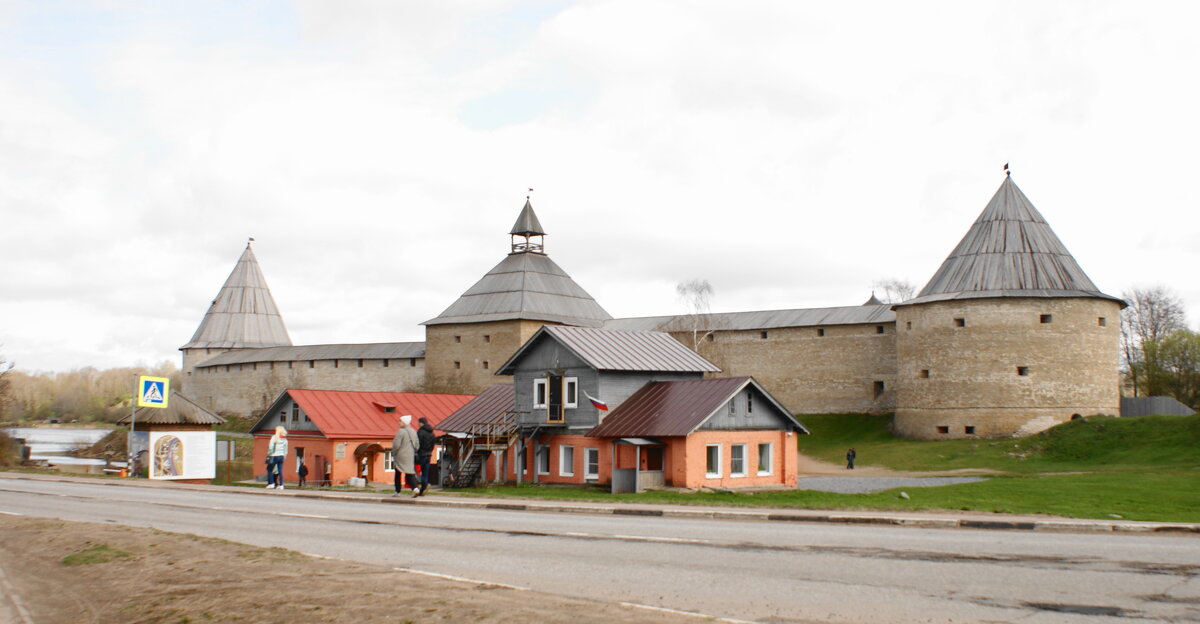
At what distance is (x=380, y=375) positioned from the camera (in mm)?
63344

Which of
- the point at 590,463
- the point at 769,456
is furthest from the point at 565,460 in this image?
the point at 769,456

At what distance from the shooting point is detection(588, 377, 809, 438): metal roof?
84.3 feet

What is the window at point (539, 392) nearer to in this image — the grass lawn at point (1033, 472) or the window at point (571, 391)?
the window at point (571, 391)

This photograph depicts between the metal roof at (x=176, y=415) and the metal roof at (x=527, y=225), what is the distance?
31459 millimetres

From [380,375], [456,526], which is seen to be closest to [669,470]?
[456,526]

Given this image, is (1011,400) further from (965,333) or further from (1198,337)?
(1198,337)

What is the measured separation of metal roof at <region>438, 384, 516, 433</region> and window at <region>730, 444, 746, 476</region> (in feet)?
24.5

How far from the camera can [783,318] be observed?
5625cm

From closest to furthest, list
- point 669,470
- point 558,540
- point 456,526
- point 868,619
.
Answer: point 868,619, point 558,540, point 456,526, point 669,470

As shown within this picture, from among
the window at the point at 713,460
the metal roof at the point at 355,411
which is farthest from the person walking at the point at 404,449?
the metal roof at the point at 355,411

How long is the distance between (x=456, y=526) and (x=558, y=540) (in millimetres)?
2483

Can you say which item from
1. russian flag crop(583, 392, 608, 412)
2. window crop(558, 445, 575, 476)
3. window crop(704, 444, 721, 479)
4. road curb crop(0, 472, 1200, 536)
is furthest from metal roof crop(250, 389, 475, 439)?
road curb crop(0, 472, 1200, 536)

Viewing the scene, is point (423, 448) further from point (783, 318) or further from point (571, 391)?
point (783, 318)

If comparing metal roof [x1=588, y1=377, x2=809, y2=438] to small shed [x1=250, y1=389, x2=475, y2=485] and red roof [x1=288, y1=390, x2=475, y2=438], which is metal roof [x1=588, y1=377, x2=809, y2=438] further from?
small shed [x1=250, y1=389, x2=475, y2=485]
